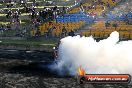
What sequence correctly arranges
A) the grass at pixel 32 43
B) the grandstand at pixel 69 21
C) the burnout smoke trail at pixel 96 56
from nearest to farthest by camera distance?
the burnout smoke trail at pixel 96 56 → the grass at pixel 32 43 → the grandstand at pixel 69 21

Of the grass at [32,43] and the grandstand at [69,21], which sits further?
the grandstand at [69,21]

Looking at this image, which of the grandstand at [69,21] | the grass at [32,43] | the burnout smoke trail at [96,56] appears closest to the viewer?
the burnout smoke trail at [96,56]

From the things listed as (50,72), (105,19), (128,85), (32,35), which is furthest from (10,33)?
(128,85)

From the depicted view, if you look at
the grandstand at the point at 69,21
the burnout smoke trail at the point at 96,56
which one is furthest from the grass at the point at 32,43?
the burnout smoke trail at the point at 96,56

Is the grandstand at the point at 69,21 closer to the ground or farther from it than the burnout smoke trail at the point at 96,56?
farther from it

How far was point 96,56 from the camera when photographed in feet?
139

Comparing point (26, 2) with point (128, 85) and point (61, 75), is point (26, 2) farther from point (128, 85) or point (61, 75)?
point (128, 85)

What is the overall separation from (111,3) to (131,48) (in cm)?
4235

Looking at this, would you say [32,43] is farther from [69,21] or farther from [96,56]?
[96,56]

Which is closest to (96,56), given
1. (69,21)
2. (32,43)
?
(32,43)

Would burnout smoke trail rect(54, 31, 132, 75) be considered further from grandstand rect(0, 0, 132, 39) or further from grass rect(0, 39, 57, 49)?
grandstand rect(0, 0, 132, 39)

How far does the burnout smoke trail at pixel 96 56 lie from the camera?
4084cm

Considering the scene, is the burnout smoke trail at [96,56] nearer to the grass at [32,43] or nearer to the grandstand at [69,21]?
the grass at [32,43]

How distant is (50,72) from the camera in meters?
42.2
